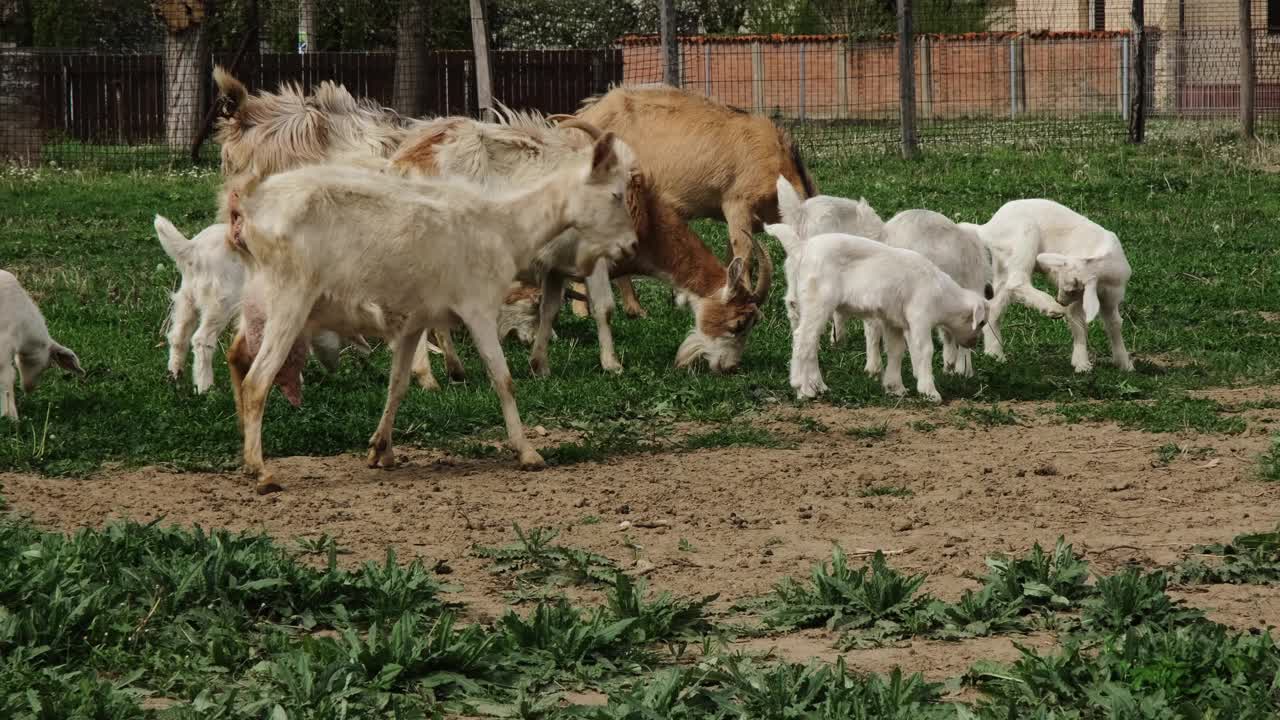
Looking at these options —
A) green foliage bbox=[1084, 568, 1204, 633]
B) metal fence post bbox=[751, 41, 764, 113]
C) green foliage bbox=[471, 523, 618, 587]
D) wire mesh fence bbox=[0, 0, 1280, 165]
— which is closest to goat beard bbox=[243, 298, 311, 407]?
green foliage bbox=[471, 523, 618, 587]

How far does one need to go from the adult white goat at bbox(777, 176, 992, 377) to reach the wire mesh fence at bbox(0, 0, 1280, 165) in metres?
10.2

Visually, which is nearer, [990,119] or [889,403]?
[889,403]

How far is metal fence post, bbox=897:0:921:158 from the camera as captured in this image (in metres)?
18.0

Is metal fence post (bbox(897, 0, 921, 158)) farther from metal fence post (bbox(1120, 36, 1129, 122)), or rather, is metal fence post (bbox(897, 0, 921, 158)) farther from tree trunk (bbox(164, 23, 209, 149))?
tree trunk (bbox(164, 23, 209, 149))

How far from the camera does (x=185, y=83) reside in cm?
2386

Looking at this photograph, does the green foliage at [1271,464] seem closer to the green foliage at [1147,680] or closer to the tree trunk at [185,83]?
the green foliage at [1147,680]

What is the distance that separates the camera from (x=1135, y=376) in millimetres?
9328

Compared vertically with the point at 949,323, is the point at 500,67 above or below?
above

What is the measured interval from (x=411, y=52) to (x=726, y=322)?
1347cm

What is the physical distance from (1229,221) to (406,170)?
27.7 ft

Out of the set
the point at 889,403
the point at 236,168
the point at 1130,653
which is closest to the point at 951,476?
the point at 889,403

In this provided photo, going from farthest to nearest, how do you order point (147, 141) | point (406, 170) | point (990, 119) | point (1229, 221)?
1. point (147, 141)
2. point (990, 119)
3. point (1229, 221)
4. point (406, 170)

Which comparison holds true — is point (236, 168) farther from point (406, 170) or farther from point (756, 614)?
point (756, 614)

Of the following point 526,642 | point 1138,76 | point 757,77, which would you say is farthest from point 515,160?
point 757,77
